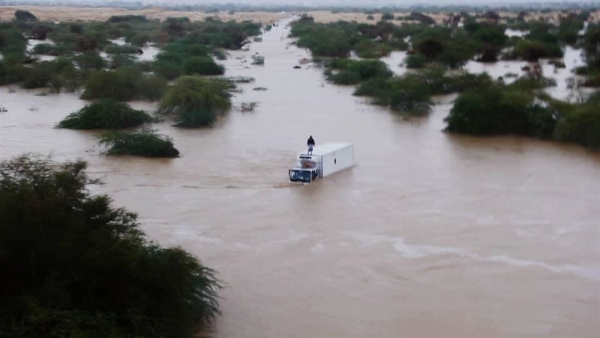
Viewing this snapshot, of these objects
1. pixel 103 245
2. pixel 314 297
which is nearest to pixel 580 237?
pixel 314 297

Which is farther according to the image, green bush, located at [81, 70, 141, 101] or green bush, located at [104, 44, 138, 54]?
green bush, located at [104, 44, 138, 54]

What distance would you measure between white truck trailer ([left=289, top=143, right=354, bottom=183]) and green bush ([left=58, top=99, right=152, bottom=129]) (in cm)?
850

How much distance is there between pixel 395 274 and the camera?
12344mm

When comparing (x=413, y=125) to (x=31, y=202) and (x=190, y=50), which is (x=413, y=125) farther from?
(x=190, y=50)

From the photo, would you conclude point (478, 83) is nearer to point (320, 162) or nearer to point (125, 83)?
point (125, 83)

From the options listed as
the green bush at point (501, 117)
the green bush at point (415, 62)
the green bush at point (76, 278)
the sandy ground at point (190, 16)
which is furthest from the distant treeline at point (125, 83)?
the sandy ground at point (190, 16)

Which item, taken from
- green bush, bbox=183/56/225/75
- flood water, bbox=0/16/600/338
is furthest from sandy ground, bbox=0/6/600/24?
flood water, bbox=0/16/600/338

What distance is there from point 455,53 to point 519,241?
104 feet

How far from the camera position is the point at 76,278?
28.6 ft

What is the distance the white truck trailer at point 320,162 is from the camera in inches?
709

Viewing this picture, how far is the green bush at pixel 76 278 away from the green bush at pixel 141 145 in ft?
36.1

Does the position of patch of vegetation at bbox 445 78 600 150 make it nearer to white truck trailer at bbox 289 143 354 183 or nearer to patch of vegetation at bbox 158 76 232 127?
white truck trailer at bbox 289 143 354 183

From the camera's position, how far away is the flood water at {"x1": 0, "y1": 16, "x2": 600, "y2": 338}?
10.9 metres

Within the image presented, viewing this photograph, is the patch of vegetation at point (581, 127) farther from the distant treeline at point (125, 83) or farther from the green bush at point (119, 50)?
the green bush at point (119, 50)
